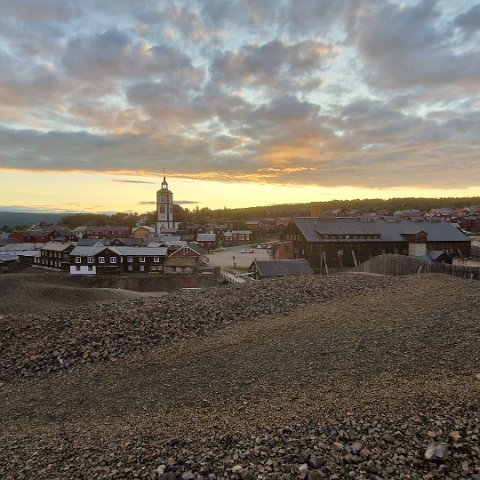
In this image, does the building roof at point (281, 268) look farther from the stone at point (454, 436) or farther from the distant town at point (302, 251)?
the stone at point (454, 436)

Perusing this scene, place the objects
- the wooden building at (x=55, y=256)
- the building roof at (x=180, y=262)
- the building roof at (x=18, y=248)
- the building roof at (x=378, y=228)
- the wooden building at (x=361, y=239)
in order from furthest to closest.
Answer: the building roof at (x=18, y=248), the wooden building at (x=55, y=256), the building roof at (x=180, y=262), the building roof at (x=378, y=228), the wooden building at (x=361, y=239)

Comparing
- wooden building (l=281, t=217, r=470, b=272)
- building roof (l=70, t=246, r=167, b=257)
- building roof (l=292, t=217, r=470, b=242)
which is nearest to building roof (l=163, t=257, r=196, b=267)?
building roof (l=70, t=246, r=167, b=257)

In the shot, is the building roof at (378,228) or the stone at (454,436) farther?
the building roof at (378,228)

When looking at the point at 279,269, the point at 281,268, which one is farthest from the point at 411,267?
the point at 279,269

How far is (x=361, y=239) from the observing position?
46438mm

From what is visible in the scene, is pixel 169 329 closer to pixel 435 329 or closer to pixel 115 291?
pixel 435 329

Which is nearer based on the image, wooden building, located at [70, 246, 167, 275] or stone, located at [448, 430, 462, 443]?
stone, located at [448, 430, 462, 443]

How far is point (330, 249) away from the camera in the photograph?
45906 mm

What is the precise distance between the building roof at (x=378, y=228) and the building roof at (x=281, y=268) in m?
8.99

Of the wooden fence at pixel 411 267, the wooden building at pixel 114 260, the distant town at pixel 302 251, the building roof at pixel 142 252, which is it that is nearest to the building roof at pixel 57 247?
the distant town at pixel 302 251

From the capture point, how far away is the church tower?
357ft

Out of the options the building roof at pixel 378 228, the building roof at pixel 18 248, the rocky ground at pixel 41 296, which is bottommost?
the rocky ground at pixel 41 296

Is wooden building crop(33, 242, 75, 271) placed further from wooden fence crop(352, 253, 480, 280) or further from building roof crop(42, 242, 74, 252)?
wooden fence crop(352, 253, 480, 280)

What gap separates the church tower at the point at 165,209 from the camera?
109 meters
